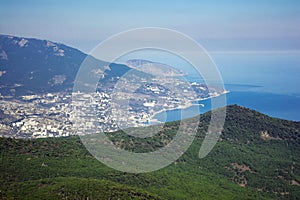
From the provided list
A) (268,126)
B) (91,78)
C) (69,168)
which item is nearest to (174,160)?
(69,168)

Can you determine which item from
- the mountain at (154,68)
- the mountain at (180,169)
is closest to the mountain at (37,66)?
the mountain at (154,68)

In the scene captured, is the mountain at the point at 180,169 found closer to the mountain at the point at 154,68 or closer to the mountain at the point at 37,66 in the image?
the mountain at the point at 154,68

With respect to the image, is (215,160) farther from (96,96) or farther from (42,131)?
(96,96)

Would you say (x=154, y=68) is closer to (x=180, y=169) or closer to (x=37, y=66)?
(x=37, y=66)

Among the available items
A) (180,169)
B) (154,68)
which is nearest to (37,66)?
(154,68)

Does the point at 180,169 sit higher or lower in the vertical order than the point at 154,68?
lower

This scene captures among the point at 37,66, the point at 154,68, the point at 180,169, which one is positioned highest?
the point at 154,68
